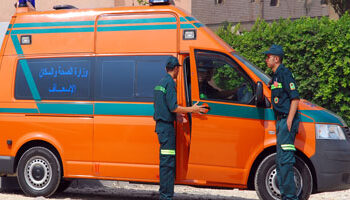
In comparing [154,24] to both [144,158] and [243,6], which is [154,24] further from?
[243,6]

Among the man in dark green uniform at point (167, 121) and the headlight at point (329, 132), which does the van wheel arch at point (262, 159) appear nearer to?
the headlight at point (329, 132)

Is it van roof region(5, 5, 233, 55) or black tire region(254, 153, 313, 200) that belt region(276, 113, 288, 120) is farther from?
van roof region(5, 5, 233, 55)

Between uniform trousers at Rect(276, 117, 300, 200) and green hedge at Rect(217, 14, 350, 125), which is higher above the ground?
green hedge at Rect(217, 14, 350, 125)

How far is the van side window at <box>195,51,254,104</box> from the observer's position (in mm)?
7578

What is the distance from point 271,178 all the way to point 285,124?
86cm

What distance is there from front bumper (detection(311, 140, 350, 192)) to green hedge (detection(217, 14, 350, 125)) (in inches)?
171

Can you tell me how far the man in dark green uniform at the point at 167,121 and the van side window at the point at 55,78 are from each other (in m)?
1.43

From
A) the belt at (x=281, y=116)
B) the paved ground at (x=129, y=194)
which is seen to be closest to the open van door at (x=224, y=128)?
the belt at (x=281, y=116)

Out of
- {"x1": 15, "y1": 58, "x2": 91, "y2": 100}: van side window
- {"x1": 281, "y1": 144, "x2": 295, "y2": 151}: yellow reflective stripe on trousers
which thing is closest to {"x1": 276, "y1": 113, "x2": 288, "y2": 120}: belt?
{"x1": 281, "y1": 144, "x2": 295, "y2": 151}: yellow reflective stripe on trousers

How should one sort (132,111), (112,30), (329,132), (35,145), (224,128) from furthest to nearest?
1. (35,145)
2. (112,30)
3. (132,111)
4. (224,128)
5. (329,132)

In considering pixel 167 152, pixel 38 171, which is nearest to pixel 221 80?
pixel 167 152

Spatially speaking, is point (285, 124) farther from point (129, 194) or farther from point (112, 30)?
point (129, 194)

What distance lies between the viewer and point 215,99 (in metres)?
7.60

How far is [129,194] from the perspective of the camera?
9.56 metres
